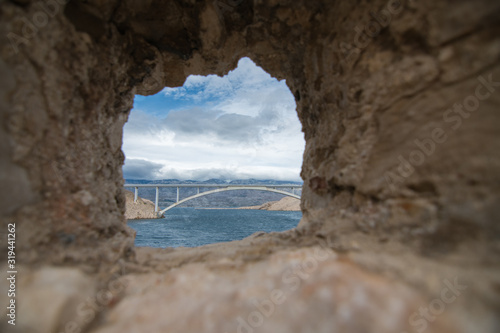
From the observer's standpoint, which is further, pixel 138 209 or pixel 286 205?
pixel 286 205

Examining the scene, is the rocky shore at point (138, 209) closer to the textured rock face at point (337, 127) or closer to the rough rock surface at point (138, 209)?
the rough rock surface at point (138, 209)

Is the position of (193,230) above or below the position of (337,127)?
below

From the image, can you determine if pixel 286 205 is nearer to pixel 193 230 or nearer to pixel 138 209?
pixel 138 209

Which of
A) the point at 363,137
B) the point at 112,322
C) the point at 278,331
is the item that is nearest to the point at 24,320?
the point at 112,322

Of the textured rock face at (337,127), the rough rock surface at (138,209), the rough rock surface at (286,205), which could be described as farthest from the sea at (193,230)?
the rough rock surface at (286,205)

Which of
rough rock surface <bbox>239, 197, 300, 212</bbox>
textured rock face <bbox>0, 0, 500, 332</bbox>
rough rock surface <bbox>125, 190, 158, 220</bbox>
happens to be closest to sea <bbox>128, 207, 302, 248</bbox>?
rough rock surface <bbox>125, 190, 158, 220</bbox>

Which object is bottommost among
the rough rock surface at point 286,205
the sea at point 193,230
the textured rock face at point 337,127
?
the rough rock surface at point 286,205

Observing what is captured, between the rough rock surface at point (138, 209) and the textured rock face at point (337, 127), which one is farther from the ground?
the textured rock face at point (337, 127)

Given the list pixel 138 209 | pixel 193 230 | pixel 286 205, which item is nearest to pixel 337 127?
pixel 193 230

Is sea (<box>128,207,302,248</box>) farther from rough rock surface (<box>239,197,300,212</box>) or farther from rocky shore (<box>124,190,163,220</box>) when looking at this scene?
rough rock surface (<box>239,197,300,212</box>)
